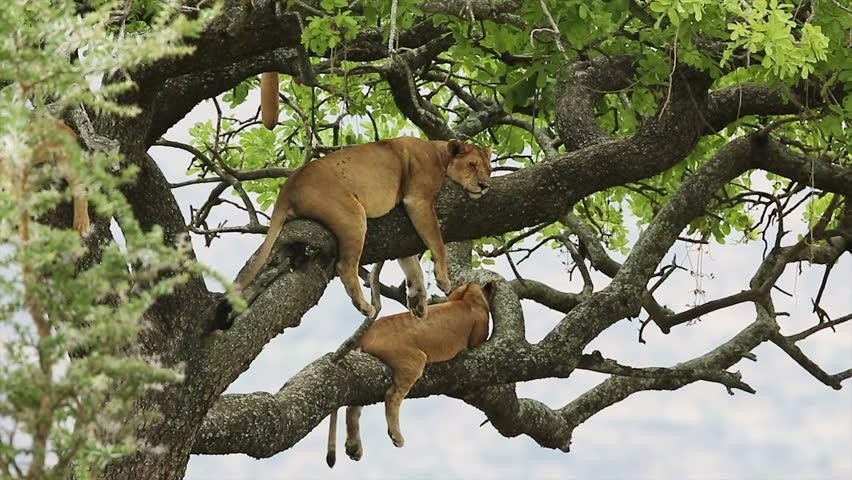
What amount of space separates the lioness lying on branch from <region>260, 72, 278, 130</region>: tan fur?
3.55 ft

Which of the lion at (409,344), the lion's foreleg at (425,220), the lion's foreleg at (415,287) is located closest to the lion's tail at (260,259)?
the lion's foreleg at (425,220)

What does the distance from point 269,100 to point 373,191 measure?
1.56 metres

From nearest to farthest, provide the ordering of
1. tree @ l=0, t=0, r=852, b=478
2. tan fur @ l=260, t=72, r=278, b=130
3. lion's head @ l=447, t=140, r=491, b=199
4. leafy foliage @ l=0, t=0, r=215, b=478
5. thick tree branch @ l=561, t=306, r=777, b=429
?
1. leafy foliage @ l=0, t=0, r=215, b=478
2. tree @ l=0, t=0, r=852, b=478
3. lion's head @ l=447, t=140, r=491, b=199
4. tan fur @ l=260, t=72, r=278, b=130
5. thick tree branch @ l=561, t=306, r=777, b=429

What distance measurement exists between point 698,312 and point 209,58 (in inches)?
167

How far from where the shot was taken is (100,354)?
11.5 feet

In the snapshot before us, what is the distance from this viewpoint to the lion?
764 centimetres

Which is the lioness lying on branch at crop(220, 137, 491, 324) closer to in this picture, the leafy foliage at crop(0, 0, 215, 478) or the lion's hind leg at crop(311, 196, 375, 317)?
the lion's hind leg at crop(311, 196, 375, 317)

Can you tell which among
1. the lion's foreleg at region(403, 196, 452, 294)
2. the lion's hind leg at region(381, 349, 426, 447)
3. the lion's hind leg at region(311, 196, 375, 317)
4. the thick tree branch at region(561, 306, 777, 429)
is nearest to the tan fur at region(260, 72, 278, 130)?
the lion's foreleg at region(403, 196, 452, 294)

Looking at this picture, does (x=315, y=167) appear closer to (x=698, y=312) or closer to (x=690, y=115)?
(x=690, y=115)

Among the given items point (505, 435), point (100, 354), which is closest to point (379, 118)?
point (505, 435)

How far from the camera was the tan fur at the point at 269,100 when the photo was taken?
834 cm

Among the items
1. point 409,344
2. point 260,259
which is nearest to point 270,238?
point 260,259

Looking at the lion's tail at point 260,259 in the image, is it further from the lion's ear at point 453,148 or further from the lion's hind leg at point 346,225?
the lion's ear at point 453,148

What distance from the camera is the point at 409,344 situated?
769 centimetres
